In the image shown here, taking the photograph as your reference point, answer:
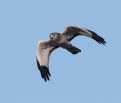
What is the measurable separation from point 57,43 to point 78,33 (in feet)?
3.22

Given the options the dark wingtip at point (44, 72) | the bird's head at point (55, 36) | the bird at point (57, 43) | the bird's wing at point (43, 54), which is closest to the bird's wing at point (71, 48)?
the bird at point (57, 43)

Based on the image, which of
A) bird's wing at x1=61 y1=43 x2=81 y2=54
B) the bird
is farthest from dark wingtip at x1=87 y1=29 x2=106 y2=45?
bird's wing at x1=61 y1=43 x2=81 y2=54

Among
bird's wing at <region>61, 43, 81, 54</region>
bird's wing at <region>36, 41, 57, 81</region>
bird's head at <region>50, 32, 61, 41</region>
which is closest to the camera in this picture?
bird's head at <region>50, 32, 61, 41</region>

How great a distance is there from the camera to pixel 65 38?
19312mm

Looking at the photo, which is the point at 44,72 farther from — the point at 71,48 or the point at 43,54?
the point at 71,48

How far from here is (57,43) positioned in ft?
63.1

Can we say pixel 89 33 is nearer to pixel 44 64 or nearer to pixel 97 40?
pixel 97 40

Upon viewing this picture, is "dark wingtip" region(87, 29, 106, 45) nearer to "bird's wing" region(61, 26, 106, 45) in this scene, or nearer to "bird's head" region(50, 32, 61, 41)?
"bird's wing" region(61, 26, 106, 45)

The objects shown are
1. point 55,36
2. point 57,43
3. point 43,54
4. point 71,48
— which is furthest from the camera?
point 43,54

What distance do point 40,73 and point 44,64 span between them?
0.38 metres

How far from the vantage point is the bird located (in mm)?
19125

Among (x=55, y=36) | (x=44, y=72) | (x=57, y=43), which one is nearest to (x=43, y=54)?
(x=44, y=72)

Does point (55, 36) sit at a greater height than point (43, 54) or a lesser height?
greater

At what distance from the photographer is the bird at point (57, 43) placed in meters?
19.1
